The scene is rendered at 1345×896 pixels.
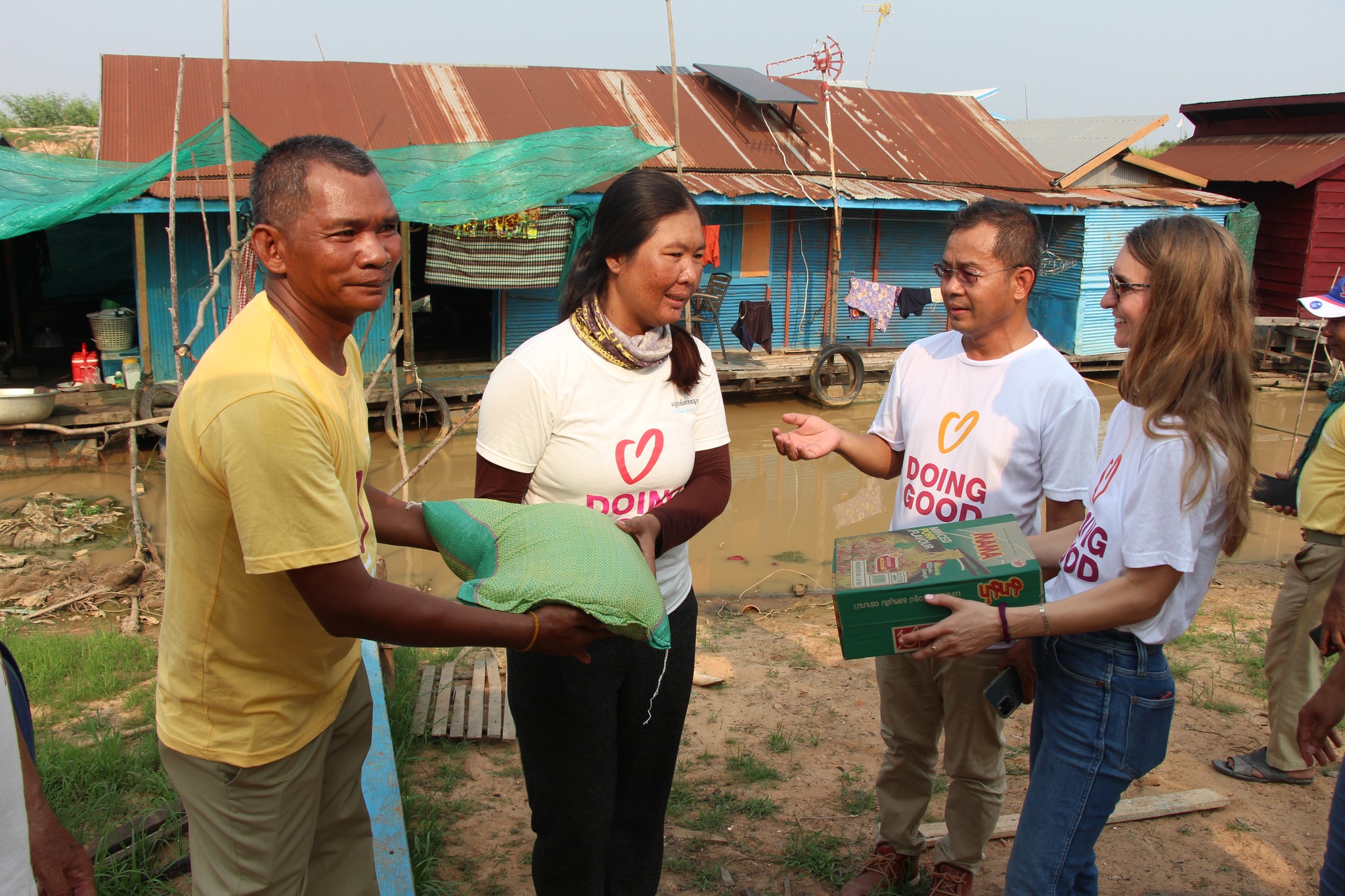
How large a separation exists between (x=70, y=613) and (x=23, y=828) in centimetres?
544

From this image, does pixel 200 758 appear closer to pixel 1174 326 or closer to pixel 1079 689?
→ pixel 1079 689

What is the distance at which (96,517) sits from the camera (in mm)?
8070

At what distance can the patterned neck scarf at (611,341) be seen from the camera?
2.18 metres

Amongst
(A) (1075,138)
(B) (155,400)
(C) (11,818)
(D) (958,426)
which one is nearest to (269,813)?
(C) (11,818)

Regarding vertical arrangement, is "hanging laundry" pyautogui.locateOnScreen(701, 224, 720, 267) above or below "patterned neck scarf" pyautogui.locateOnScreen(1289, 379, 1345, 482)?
above

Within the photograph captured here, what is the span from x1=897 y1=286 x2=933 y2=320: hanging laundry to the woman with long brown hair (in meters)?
11.7

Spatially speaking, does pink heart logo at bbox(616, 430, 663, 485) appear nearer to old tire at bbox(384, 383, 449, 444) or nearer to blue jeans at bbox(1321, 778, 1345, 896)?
blue jeans at bbox(1321, 778, 1345, 896)

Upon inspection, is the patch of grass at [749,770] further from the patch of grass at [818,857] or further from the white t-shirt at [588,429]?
the white t-shirt at [588,429]

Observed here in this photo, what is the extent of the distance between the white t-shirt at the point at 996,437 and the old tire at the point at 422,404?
26.5ft

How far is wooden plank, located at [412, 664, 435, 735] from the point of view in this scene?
12.3ft

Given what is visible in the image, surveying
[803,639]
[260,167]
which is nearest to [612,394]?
[260,167]

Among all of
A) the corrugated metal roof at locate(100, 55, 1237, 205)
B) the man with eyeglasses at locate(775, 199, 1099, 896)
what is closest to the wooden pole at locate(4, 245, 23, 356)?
the corrugated metal roof at locate(100, 55, 1237, 205)

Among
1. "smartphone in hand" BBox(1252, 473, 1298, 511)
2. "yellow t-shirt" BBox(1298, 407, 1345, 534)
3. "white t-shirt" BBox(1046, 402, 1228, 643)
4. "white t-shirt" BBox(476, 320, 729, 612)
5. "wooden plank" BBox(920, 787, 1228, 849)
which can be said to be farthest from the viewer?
"smartphone in hand" BBox(1252, 473, 1298, 511)

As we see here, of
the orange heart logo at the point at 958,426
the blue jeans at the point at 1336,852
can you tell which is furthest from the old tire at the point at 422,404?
the blue jeans at the point at 1336,852
